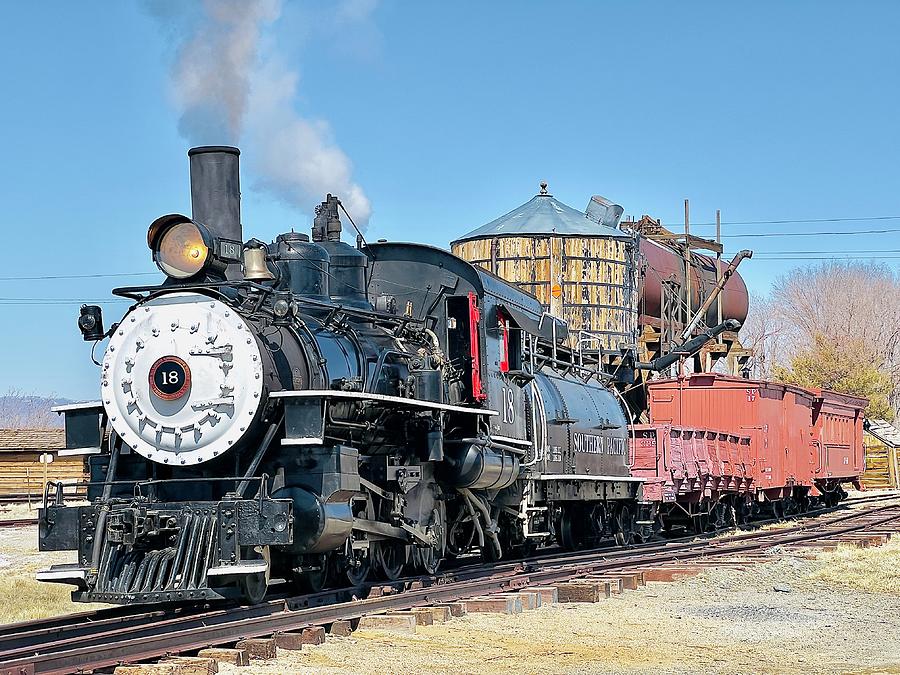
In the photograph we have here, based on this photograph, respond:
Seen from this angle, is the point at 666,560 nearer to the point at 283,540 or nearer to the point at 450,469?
the point at 450,469

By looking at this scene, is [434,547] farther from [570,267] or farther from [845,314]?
[845,314]

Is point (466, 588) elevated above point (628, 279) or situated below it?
below

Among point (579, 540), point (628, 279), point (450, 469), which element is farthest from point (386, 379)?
point (628, 279)

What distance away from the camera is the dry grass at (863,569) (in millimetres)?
14367

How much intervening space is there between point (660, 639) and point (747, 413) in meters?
17.6

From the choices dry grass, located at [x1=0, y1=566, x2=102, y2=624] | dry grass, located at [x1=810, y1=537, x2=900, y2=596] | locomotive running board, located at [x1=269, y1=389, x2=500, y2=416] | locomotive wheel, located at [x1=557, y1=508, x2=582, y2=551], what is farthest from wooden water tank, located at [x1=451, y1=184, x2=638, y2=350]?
locomotive running board, located at [x1=269, y1=389, x2=500, y2=416]

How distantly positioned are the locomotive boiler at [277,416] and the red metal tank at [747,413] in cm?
1353

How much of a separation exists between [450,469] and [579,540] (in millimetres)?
7269

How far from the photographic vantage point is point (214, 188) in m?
11.7

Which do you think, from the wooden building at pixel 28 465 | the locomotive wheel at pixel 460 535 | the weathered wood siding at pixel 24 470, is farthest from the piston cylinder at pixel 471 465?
the weathered wood siding at pixel 24 470

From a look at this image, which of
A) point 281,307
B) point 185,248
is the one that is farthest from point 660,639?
point 185,248

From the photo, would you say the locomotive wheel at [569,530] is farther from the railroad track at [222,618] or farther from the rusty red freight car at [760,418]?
the rusty red freight car at [760,418]

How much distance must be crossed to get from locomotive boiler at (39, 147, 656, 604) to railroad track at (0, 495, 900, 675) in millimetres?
311

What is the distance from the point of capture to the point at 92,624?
10.5 m
